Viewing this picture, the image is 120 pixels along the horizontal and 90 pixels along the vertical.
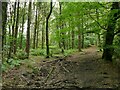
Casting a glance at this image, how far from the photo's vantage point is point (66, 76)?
970 centimetres

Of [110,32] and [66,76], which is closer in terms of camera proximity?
[66,76]

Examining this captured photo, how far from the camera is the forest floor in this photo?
8.26 meters

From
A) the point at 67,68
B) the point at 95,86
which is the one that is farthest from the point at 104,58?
the point at 95,86

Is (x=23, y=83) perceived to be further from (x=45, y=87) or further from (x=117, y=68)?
(x=117, y=68)

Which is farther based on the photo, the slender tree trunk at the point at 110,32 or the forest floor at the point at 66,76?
the slender tree trunk at the point at 110,32

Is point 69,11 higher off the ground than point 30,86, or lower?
higher

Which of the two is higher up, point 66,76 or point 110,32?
point 110,32

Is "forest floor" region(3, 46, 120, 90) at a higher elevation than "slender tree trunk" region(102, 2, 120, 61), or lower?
lower

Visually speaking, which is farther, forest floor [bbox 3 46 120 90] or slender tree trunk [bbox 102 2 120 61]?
slender tree trunk [bbox 102 2 120 61]

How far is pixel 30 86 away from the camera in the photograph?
26.5ft

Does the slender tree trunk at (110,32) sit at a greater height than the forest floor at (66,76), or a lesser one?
greater

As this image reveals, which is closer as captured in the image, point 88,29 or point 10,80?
point 10,80

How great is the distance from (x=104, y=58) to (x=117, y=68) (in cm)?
167

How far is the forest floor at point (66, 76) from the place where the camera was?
8258mm
